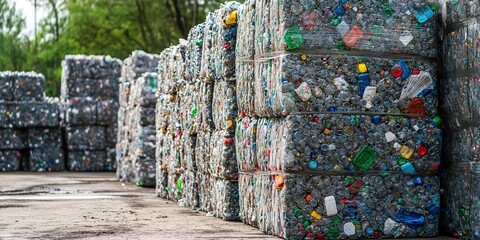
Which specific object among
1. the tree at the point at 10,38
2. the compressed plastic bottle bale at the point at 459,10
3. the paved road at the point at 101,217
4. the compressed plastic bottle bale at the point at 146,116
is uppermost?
the tree at the point at 10,38

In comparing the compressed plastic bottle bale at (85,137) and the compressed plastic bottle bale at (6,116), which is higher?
the compressed plastic bottle bale at (6,116)

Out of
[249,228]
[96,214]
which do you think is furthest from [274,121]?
[96,214]

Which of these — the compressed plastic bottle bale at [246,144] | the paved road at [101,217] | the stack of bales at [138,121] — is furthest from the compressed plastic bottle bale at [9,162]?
the compressed plastic bottle bale at [246,144]

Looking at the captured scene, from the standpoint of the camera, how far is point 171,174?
1352 cm

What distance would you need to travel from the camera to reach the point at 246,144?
915 centimetres

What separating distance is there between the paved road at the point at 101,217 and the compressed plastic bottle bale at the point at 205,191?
122mm

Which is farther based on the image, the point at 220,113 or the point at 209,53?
the point at 209,53

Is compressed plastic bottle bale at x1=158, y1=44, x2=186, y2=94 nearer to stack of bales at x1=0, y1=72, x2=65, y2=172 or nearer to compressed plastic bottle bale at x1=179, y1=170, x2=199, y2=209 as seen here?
compressed plastic bottle bale at x1=179, y1=170, x2=199, y2=209

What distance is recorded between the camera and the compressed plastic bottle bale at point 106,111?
24.0 meters

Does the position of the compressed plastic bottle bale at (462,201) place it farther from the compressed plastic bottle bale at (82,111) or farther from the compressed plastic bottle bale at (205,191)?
the compressed plastic bottle bale at (82,111)

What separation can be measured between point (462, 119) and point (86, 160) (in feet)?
56.9

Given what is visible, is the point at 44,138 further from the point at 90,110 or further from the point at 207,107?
the point at 207,107

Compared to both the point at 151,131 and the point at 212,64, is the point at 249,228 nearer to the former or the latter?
the point at 212,64

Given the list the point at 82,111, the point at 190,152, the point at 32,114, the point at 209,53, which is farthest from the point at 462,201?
the point at 32,114
